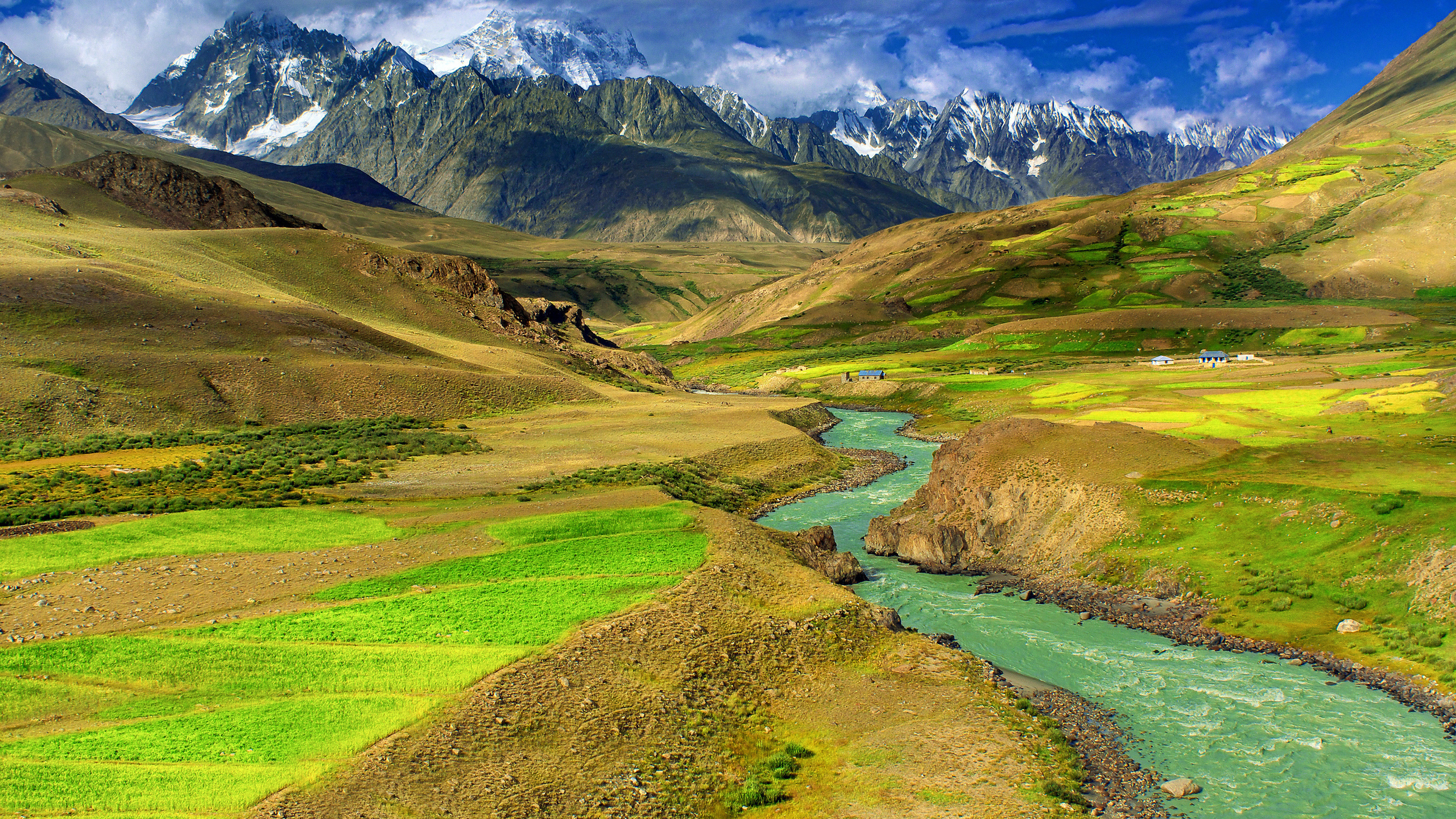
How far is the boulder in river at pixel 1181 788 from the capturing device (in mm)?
21500

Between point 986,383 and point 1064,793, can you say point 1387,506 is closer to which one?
point 1064,793

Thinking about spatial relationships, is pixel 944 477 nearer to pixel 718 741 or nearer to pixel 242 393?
pixel 718 741

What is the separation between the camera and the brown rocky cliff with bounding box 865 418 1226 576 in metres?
40.9

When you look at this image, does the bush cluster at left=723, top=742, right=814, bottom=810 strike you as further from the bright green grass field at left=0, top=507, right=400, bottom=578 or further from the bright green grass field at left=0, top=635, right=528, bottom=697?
the bright green grass field at left=0, top=507, right=400, bottom=578

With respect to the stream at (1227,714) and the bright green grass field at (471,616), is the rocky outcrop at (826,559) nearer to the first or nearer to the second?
the stream at (1227,714)

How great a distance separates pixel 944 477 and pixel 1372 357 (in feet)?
241

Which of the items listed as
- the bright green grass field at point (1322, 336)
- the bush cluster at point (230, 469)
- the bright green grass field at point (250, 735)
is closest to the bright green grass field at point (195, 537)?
the bush cluster at point (230, 469)

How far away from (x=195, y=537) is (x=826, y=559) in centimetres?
2703

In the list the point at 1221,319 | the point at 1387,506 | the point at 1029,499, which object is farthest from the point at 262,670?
the point at 1221,319

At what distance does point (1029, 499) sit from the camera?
4381cm

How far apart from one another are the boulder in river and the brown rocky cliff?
17.3 meters

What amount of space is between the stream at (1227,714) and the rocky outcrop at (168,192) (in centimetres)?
12773

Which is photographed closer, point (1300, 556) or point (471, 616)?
point (471, 616)

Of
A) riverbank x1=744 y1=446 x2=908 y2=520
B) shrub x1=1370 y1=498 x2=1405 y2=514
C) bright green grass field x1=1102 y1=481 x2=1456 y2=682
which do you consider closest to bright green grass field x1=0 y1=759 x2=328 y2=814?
bright green grass field x1=1102 y1=481 x2=1456 y2=682
